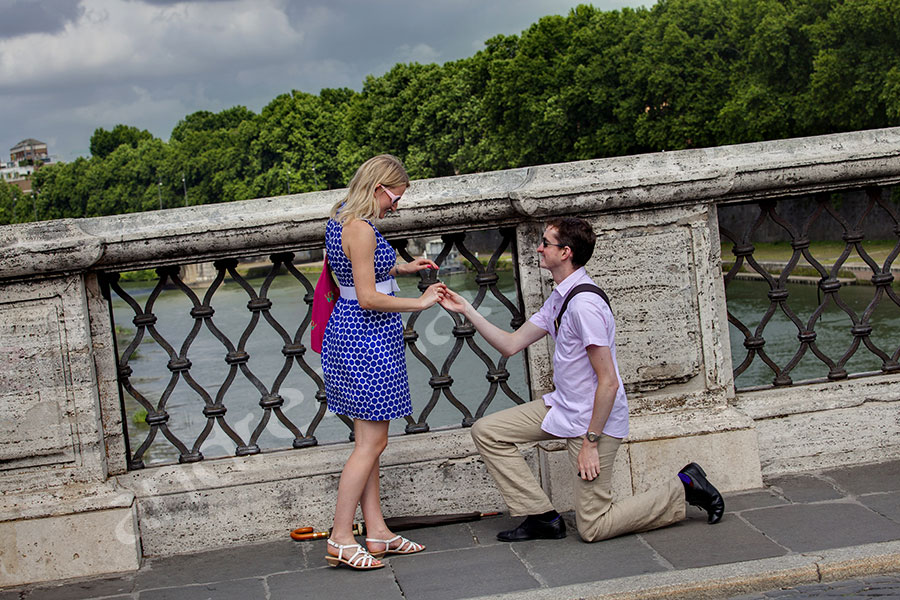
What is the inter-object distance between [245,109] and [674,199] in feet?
380

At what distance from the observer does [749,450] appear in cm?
444

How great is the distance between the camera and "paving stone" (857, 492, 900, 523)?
155 inches

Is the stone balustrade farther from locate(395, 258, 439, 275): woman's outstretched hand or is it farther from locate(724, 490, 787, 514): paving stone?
locate(395, 258, 439, 275): woman's outstretched hand

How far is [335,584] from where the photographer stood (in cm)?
374

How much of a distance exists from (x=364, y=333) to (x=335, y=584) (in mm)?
932

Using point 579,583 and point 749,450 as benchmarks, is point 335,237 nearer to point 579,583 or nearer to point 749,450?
point 579,583

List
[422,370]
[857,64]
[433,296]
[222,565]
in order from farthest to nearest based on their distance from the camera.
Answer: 1. [857,64]
2. [422,370]
3. [222,565]
4. [433,296]

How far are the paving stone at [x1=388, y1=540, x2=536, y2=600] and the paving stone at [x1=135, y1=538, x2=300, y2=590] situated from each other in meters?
0.47

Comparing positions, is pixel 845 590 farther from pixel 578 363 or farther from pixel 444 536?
pixel 444 536

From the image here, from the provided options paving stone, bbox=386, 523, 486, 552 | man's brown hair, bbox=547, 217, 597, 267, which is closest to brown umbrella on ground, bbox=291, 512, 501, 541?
paving stone, bbox=386, 523, 486, 552

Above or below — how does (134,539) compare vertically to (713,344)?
below

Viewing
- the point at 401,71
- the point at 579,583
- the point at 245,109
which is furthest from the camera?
the point at 245,109

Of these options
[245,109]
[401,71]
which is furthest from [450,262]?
[245,109]

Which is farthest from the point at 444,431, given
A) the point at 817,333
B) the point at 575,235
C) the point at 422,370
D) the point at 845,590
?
the point at 422,370
